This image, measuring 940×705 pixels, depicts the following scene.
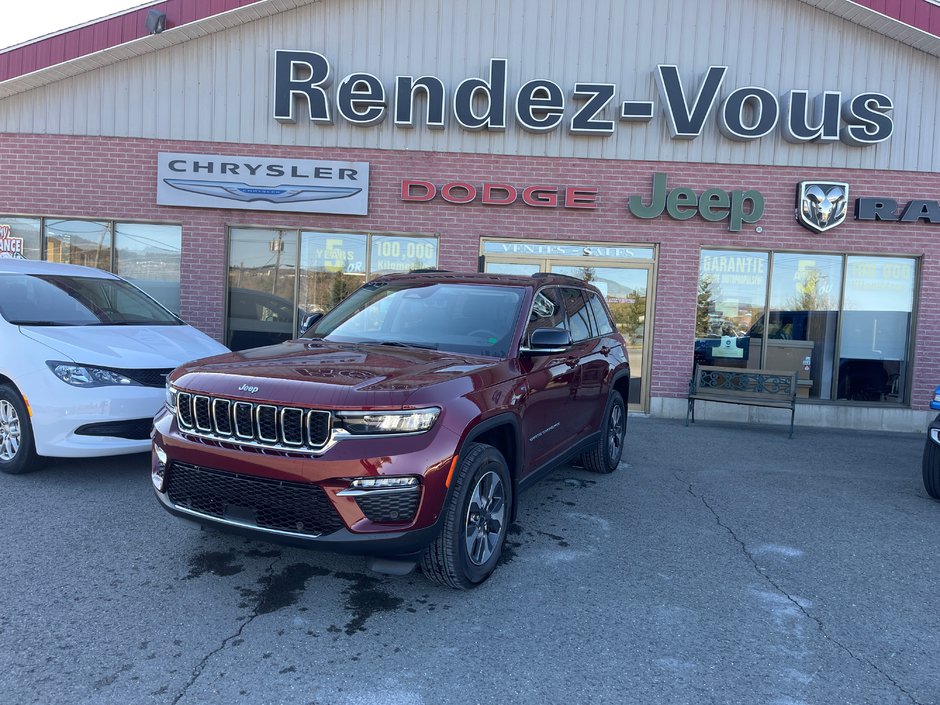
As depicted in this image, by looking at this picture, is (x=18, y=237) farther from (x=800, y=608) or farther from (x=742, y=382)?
(x=800, y=608)

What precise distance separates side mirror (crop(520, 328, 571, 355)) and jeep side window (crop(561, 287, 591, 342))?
1059 millimetres

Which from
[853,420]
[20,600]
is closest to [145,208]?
[20,600]

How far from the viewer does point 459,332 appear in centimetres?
456

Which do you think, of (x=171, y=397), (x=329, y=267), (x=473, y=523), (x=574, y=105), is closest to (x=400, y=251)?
(x=329, y=267)

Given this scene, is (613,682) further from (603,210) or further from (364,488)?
(603,210)

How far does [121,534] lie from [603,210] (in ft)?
25.3

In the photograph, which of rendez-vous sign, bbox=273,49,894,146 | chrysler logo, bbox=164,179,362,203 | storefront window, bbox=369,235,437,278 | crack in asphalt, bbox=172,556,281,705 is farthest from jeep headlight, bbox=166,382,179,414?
rendez-vous sign, bbox=273,49,894,146

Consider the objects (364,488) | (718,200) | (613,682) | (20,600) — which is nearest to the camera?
(613,682)

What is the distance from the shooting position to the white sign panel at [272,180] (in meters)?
10.2

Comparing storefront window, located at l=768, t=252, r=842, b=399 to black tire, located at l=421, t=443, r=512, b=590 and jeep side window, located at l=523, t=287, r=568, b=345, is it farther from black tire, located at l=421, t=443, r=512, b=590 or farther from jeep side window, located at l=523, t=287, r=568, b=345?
black tire, located at l=421, t=443, r=512, b=590

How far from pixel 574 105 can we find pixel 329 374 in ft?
25.5

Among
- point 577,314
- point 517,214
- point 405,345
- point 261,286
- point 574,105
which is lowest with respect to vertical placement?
point 405,345

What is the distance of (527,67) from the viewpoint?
10.0 metres

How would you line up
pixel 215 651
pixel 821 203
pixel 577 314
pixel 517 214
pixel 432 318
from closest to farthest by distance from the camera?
pixel 215 651, pixel 432 318, pixel 577 314, pixel 821 203, pixel 517 214
